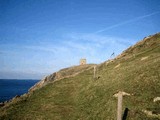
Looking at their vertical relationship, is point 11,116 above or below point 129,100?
below

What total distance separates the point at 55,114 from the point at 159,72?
1592 cm

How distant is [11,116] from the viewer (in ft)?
85.9

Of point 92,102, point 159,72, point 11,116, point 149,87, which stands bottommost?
point 11,116

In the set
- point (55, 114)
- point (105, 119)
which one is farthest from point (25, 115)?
point (105, 119)

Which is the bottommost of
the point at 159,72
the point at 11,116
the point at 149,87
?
the point at 11,116

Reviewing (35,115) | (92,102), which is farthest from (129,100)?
(35,115)

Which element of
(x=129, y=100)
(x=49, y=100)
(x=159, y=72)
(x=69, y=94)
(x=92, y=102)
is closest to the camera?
(x=129, y=100)

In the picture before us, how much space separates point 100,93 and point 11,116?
12.7m

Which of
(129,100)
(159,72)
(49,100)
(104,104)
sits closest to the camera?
(129,100)

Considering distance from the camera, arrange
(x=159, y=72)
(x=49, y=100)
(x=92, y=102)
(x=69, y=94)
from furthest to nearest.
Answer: (x=69, y=94) → (x=49, y=100) → (x=159, y=72) → (x=92, y=102)

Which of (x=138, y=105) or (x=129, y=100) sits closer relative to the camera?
(x=138, y=105)

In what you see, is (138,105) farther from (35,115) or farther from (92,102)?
(35,115)

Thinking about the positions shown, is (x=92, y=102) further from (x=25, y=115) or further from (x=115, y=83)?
(x=25, y=115)

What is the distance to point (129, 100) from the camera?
23.4 m
